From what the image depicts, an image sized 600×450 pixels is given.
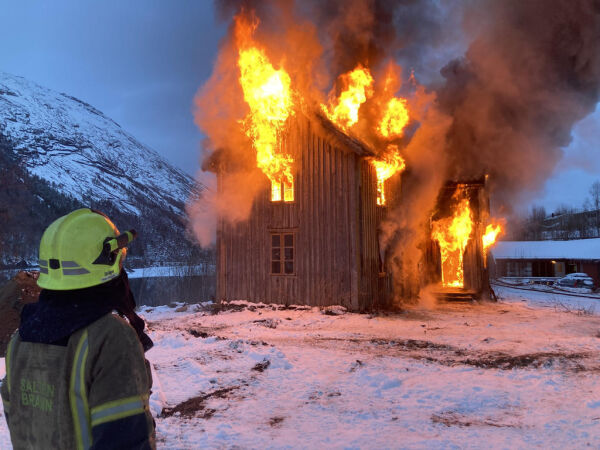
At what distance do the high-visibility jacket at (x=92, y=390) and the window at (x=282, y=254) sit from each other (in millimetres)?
14345

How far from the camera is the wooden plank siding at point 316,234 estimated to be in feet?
50.8

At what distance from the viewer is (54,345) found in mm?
1738

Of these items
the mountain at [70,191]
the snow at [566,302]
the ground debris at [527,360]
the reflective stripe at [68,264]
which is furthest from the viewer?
the mountain at [70,191]

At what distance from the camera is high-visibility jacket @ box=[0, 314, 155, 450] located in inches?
64.3

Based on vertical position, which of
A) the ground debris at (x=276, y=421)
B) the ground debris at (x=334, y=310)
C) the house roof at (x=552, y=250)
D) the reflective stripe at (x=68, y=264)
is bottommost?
the ground debris at (x=276, y=421)

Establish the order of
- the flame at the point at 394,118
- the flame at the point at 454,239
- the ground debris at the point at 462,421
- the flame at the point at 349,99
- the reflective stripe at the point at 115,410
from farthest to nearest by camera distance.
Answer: the flame at the point at 454,239 < the flame at the point at 394,118 < the flame at the point at 349,99 < the ground debris at the point at 462,421 < the reflective stripe at the point at 115,410

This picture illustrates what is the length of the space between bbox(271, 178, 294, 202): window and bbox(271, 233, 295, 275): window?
4.72ft

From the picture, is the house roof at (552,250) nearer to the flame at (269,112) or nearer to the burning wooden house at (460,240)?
the burning wooden house at (460,240)

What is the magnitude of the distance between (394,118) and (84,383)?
19351 millimetres

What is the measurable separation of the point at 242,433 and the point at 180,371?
2.89 meters

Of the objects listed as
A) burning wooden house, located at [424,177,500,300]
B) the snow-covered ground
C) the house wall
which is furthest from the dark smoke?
the snow-covered ground

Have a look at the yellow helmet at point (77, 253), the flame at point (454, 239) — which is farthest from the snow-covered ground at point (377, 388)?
the flame at point (454, 239)

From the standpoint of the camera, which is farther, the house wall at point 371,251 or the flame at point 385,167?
the flame at point 385,167

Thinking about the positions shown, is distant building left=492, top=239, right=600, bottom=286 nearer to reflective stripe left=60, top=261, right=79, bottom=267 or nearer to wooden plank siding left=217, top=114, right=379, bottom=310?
wooden plank siding left=217, top=114, right=379, bottom=310
